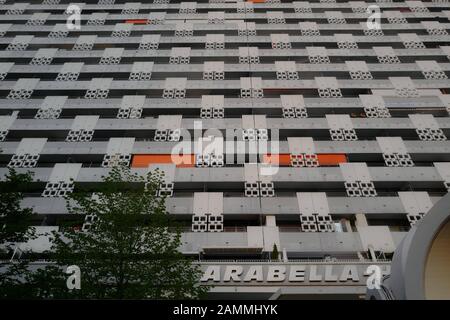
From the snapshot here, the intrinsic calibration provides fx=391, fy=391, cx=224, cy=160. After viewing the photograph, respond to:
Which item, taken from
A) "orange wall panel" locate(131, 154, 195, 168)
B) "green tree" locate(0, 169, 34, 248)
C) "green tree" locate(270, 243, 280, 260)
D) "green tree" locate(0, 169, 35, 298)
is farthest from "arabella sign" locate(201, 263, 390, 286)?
"green tree" locate(0, 169, 34, 248)

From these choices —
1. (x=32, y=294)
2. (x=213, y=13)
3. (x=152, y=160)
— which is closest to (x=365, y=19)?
(x=213, y=13)

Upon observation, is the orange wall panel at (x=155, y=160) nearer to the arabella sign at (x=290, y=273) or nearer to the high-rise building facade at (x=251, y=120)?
the high-rise building facade at (x=251, y=120)

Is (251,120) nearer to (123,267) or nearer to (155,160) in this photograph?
(155,160)

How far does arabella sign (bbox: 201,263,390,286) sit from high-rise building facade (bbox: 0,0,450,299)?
2.9 inches

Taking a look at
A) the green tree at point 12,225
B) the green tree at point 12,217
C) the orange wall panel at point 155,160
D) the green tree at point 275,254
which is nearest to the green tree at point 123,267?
the green tree at point 12,225

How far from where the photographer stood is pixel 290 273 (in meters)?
19.7

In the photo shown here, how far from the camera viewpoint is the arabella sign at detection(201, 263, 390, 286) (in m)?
19.5

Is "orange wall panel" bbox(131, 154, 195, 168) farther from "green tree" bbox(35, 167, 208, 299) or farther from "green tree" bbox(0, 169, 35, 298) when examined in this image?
"green tree" bbox(35, 167, 208, 299)

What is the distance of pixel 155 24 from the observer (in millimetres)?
38469

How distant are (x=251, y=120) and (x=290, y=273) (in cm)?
Answer: 1246

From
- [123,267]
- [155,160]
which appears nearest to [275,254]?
[123,267]

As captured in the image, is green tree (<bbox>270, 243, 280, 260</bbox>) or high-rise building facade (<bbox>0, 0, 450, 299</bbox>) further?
high-rise building facade (<bbox>0, 0, 450, 299</bbox>)
